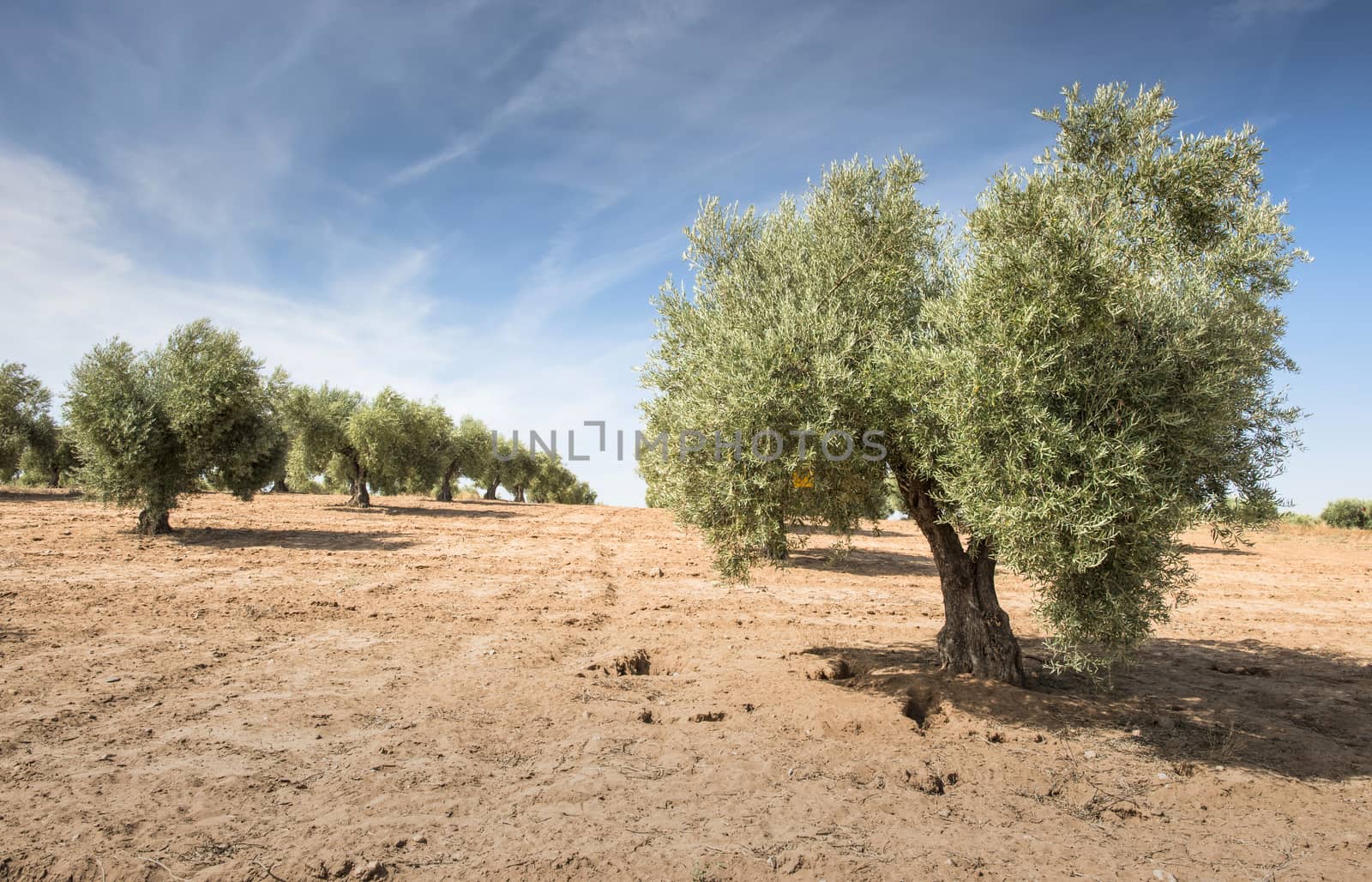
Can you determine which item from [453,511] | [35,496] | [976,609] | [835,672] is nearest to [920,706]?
[835,672]

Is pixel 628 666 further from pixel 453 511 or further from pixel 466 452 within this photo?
pixel 466 452

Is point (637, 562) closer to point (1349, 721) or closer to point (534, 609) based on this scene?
point (534, 609)

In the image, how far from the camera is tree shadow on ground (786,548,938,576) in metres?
24.2

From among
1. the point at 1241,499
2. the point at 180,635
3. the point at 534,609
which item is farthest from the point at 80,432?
the point at 1241,499

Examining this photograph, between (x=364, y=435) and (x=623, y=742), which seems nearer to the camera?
(x=623, y=742)

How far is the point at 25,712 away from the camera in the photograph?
8.42 m

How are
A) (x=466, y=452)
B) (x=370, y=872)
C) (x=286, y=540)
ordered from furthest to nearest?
(x=466, y=452)
(x=286, y=540)
(x=370, y=872)

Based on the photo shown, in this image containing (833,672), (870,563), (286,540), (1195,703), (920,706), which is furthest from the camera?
(870,563)

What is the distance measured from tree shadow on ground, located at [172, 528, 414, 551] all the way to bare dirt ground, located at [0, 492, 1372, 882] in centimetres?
582

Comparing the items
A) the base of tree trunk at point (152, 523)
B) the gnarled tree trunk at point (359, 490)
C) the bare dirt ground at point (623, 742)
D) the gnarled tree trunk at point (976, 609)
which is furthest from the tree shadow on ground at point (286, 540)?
the gnarled tree trunk at point (976, 609)

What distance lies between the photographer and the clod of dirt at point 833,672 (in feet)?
37.5

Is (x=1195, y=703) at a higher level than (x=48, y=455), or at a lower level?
lower

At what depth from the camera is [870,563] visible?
2638 centimetres

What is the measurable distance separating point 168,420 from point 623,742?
23111 mm
